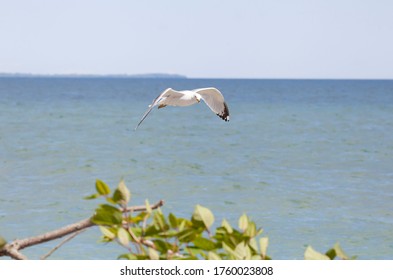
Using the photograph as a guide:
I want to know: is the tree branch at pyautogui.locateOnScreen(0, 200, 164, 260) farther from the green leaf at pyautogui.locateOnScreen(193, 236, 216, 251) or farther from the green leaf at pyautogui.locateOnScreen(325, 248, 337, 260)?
the green leaf at pyautogui.locateOnScreen(325, 248, 337, 260)

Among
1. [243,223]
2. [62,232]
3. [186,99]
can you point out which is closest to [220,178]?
[186,99]

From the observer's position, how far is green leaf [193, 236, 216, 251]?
1.35 metres

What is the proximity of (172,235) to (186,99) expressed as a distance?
16.4 ft

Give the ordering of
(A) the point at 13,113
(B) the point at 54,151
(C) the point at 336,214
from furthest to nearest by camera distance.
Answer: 1. (A) the point at 13,113
2. (B) the point at 54,151
3. (C) the point at 336,214

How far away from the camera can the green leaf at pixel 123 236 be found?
50.5 inches

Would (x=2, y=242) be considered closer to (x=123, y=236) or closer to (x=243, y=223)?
(x=123, y=236)

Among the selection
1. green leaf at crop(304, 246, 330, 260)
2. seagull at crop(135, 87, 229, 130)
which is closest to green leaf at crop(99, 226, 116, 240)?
green leaf at crop(304, 246, 330, 260)

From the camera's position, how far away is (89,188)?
15.9m

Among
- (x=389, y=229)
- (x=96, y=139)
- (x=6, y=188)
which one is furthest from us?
(x=96, y=139)

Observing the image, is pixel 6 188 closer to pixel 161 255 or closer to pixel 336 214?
pixel 336 214

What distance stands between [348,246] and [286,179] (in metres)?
7.01
